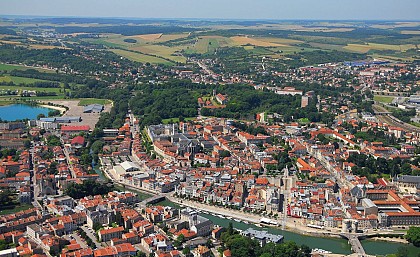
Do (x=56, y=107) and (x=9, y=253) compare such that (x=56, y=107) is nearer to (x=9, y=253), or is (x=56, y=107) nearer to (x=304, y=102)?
(x=304, y=102)

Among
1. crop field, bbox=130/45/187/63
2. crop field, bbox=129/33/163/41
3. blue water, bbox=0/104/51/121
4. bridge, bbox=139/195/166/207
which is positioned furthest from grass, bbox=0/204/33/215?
crop field, bbox=129/33/163/41

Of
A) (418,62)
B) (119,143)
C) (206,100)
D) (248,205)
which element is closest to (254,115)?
(206,100)

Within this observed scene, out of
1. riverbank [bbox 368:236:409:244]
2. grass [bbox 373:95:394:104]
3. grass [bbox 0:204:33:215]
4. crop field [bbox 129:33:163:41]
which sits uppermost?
crop field [bbox 129:33:163:41]

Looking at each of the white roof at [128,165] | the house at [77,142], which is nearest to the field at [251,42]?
the house at [77,142]

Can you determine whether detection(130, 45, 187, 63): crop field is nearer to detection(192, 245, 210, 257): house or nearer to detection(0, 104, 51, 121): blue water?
detection(0, 104, 51, 121): blue water

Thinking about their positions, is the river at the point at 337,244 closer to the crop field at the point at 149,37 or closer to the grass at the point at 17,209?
the grass at the point at 17,209

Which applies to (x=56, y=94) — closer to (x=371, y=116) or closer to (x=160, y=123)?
(x=160, y=123)

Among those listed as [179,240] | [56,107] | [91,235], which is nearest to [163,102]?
[56,107]
